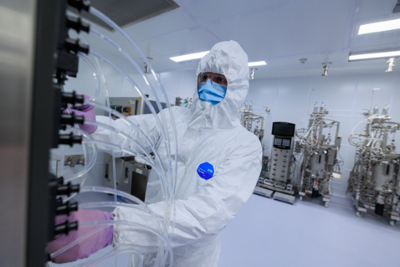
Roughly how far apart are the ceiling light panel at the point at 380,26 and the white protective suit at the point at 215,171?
5.68ft

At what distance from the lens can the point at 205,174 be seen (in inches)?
34.1

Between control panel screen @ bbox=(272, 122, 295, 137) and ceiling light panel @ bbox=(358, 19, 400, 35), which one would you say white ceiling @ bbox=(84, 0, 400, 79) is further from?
control panel screen @ bbox=(272, 122, 295, 137)

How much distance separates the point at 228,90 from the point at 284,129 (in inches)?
128

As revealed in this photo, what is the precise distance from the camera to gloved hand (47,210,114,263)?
40cm

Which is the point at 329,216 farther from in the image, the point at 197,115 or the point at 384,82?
the point at 197,115

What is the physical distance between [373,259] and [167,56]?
12.9 feet

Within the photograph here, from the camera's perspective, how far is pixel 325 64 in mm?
3105

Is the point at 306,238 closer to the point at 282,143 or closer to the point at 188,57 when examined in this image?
the point at 282,143

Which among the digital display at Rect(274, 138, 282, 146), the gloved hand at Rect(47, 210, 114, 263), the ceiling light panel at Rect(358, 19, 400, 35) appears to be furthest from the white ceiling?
the gloved hand at Rect(47, 210, 114, 263)

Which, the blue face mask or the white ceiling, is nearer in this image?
the blue face mask

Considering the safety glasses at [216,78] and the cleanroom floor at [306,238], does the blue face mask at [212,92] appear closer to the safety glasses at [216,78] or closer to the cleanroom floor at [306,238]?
the safety glasses at [216,78]

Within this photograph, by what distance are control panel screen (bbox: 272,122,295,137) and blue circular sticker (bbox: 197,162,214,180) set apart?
354 cm

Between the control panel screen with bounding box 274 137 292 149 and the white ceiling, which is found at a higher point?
the white ceiling

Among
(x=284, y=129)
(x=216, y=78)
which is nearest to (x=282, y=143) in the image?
(x=284, y=129)
